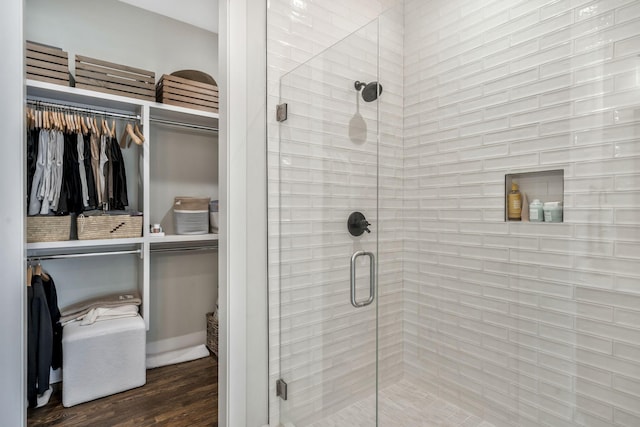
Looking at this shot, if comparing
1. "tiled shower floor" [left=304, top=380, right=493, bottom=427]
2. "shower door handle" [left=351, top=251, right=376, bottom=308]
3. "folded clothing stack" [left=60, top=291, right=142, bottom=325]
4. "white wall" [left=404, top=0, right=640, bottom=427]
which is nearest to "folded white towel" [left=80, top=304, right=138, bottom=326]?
"folded clothing stack" [left=60, top=291, right=142, bottom=325]

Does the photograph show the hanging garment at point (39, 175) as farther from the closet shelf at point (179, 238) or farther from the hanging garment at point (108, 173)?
the closet shelf at point (179, 238)

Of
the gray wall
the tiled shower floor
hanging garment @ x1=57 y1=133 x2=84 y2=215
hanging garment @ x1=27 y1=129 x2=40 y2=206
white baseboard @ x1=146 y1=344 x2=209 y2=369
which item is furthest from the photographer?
white baseboard @ x1=146 y1=344 x2=209 y2=369

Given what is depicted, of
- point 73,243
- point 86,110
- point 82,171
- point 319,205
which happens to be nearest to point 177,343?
point 73,243

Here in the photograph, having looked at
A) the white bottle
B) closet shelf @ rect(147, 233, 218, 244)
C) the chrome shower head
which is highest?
the chrome shower head

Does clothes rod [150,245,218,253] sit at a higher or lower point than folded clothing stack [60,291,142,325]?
higher

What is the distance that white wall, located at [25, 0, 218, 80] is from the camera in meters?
2.22

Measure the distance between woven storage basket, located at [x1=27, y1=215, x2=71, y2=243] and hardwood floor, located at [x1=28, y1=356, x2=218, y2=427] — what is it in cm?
105

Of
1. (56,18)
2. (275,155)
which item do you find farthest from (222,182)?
(56,18)

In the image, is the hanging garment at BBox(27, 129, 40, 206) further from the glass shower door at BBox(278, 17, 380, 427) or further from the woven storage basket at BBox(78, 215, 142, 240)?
the glass shower door at BBox(278, 17, 380, 427)

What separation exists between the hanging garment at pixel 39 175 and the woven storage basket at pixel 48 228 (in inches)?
2.4

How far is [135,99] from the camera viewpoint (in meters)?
2.29

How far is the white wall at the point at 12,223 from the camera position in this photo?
127 cm

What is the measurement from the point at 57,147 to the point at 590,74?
2928mm

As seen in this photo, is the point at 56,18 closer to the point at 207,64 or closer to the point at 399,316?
the point at 207,64
